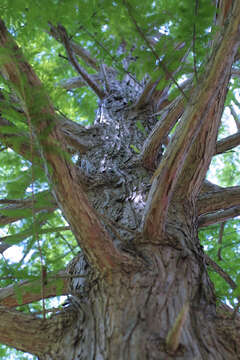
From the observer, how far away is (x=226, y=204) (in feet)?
7.66

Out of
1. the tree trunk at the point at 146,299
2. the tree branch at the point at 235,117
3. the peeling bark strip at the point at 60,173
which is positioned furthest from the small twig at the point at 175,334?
the tree branch at the point at 235,117

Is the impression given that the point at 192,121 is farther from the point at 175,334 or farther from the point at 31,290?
the point at 31,290

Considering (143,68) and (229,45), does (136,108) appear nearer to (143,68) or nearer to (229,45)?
(143,68)

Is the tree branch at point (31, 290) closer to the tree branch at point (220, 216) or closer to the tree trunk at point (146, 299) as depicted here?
the tree trunk at point (146, 299)

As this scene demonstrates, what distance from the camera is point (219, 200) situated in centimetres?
233

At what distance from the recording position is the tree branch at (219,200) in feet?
7.57

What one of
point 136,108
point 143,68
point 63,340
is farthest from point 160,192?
point 136,108

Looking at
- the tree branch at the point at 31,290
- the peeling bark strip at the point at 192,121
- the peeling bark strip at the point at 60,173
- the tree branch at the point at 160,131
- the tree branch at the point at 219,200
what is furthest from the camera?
the tree branch at the point at 219,200

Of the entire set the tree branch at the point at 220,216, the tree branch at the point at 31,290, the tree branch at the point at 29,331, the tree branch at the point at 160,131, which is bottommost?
the tree branch at the point at 29,331

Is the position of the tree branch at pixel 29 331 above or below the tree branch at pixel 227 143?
below

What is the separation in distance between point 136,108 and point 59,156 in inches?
81.5

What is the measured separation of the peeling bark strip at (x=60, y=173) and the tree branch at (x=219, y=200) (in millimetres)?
946

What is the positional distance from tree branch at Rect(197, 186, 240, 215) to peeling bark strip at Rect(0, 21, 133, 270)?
3.10ft

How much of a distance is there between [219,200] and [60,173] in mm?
1360
